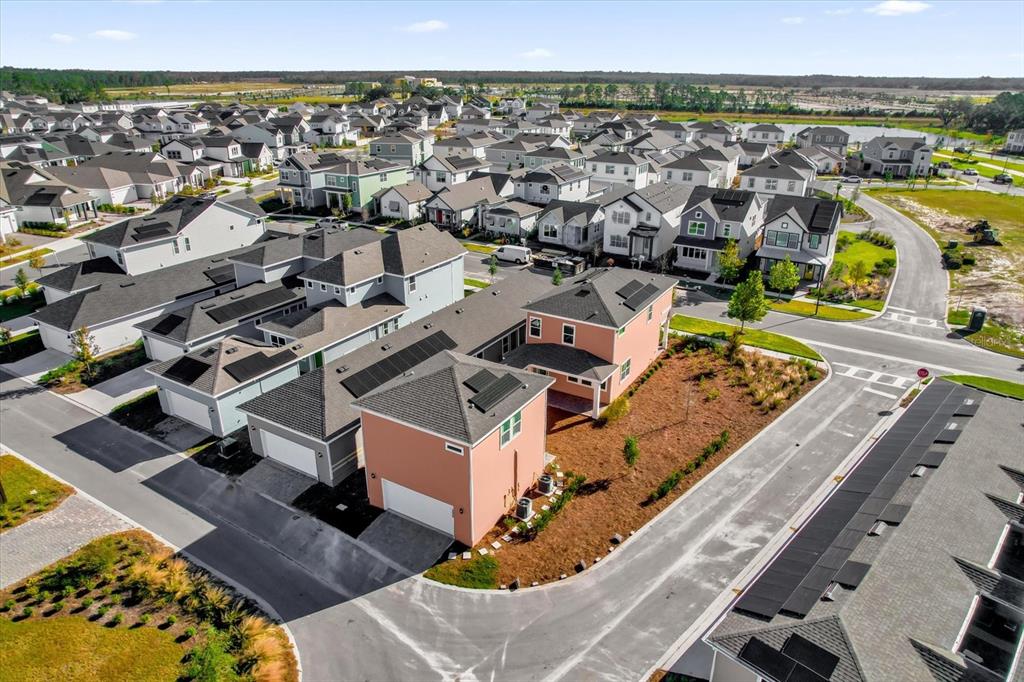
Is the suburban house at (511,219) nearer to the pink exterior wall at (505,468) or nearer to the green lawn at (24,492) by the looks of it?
the pink exterior wall at (505,468)

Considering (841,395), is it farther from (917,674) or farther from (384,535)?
(384,535)

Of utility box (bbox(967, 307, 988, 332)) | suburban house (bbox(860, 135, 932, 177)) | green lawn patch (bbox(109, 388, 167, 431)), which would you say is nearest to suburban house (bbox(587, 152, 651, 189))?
suburban house (bbox(860, 135, 932, 177))

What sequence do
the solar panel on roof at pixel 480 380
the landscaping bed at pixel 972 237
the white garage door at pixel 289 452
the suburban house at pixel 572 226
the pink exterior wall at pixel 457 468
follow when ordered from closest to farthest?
the pink exterior wall at pixel 457 468 < the solar panel on roof at pixel 480 380 < the white garage door at pixel 289 452 < the landscaping bed at pixel 972 237 < the suburban house at pixel 572 226

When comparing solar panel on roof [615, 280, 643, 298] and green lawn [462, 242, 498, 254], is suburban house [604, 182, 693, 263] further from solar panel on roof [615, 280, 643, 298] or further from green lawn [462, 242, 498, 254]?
solar panel on roof [615, 280, 643, 298]

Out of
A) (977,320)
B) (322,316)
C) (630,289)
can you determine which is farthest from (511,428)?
(977,320)

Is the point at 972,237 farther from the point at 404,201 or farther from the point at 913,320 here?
the point at 404,201

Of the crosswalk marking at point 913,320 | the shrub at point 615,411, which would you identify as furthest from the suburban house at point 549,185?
the shrub at point 615,411

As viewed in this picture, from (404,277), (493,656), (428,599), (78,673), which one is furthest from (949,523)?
(404,277)
